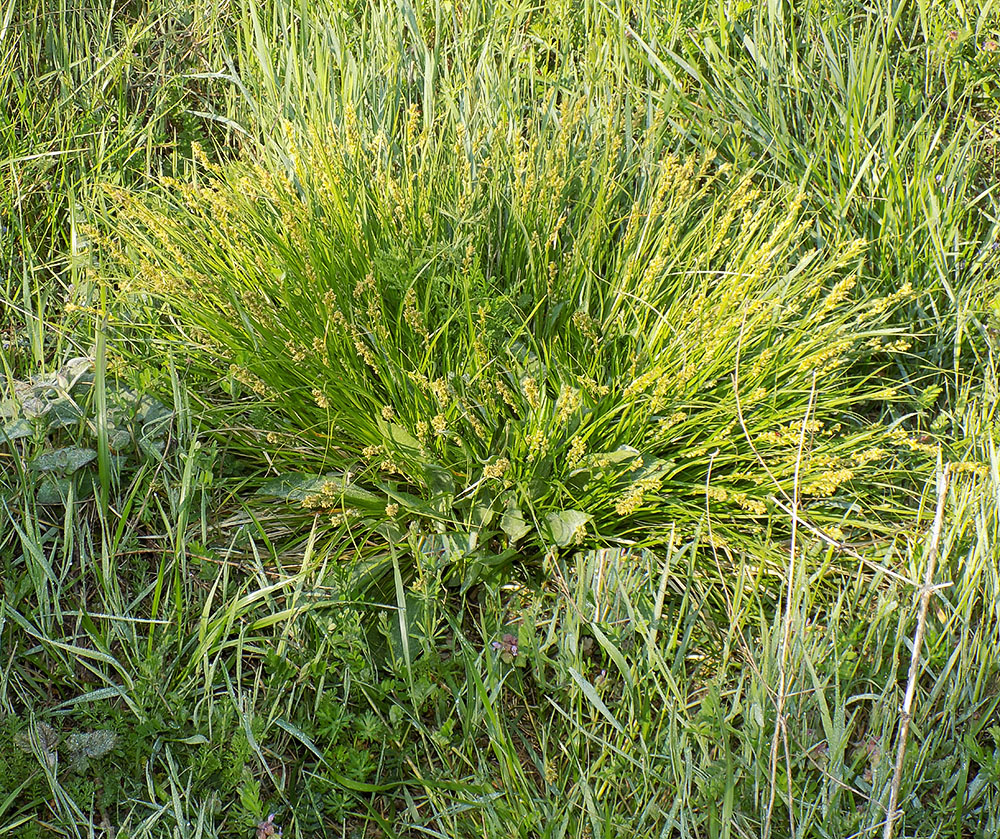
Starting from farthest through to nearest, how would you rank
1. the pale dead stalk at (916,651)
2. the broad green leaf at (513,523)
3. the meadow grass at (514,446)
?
the broad green leaf at (513,523) < the meadow grass at (514,446) < the pale dead stalk at (916,651)

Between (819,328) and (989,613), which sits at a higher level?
(819,328)

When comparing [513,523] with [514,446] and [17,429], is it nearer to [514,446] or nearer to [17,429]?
[514,446]

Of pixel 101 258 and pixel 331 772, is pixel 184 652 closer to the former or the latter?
pixel 331 772

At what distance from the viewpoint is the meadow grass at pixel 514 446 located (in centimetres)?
154

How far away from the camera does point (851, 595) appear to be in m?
1.80

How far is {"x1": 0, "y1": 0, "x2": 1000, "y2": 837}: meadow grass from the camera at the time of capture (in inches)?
60.7

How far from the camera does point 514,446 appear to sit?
1860 millimetres

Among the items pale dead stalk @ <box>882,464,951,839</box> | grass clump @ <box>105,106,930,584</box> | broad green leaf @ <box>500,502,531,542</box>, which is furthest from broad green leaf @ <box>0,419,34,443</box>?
pale dead stalk @ <box>882,464,951,839</box>

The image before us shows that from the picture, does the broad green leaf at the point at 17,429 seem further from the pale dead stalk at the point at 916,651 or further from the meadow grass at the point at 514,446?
the pale dead stalk at the point at 916,651

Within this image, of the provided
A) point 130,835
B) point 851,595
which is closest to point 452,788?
point 130,835

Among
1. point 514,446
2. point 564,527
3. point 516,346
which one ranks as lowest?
point 564,527

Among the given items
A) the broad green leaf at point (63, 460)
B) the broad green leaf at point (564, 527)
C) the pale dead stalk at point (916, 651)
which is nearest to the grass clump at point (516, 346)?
the broad green leaf at point (564, 527)

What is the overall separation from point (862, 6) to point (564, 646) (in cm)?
221

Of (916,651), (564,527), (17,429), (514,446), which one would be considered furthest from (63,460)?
(916,651)
